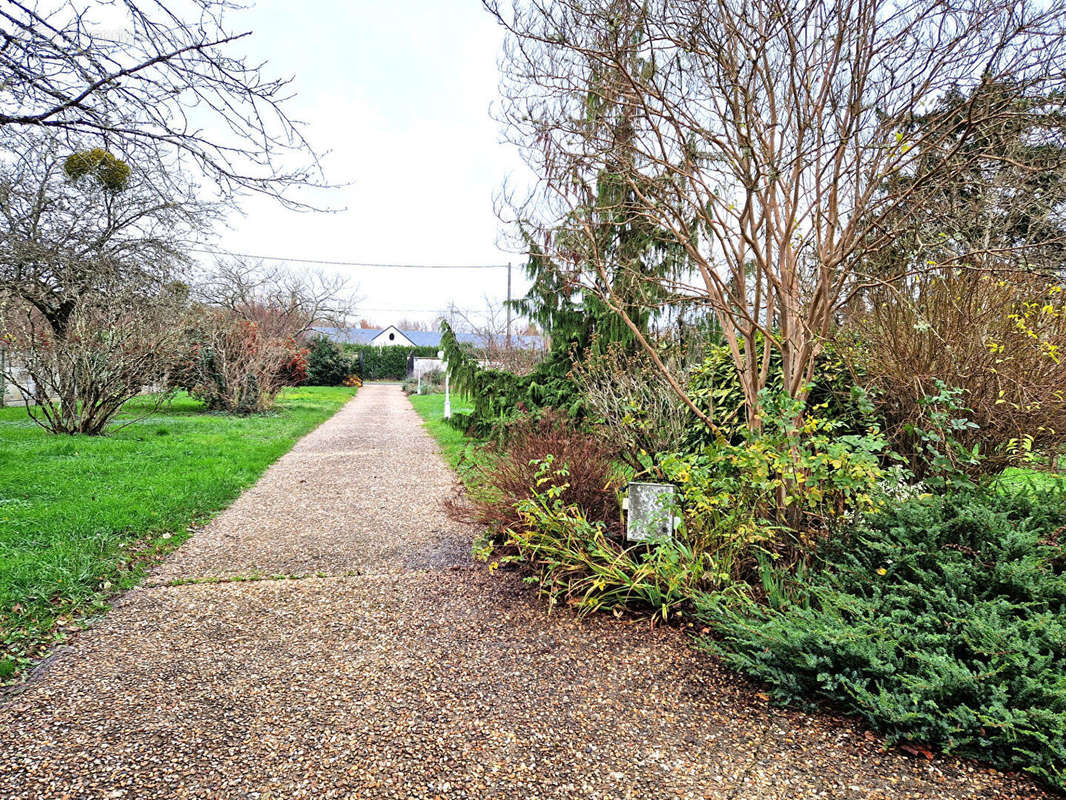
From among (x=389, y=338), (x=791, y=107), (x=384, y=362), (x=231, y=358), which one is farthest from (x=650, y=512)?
(x=389, y=338)

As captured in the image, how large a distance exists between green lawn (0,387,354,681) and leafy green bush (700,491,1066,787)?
138 inches

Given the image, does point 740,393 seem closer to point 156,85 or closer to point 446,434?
point 156,85

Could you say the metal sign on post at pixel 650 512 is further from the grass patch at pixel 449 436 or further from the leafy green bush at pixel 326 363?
the leafy green bush at pixel 326 363

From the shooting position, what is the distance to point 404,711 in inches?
96.1

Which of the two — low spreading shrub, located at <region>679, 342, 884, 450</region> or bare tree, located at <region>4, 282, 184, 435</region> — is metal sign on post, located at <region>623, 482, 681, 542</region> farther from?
bare tree, located at <region>4, 282, 184, 435</region>

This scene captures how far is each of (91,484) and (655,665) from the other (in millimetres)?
5870

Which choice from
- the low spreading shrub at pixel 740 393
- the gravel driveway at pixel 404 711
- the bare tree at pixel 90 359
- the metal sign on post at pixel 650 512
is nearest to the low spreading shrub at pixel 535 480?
the metal sign on post at pixel 650 512

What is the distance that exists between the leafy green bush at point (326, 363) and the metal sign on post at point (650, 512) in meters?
27.9

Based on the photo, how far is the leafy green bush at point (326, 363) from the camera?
29.8m

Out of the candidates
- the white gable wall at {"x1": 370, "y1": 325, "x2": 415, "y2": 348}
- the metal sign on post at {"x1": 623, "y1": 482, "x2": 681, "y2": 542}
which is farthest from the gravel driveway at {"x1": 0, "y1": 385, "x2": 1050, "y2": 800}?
the white gable wall at {"x1": 370, "y1": 325, "x2": 415, "y2": 348}

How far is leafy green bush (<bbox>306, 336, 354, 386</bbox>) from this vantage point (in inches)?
1171

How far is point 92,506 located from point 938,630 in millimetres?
6019

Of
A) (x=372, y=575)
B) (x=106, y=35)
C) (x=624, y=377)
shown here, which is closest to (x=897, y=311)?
(x=624, y=377)

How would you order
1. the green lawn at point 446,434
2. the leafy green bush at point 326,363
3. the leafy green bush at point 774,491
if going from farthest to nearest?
the leafy green bush at point 326,363
the green lawn at point 446,434
the leafy green bush at point 774,491
